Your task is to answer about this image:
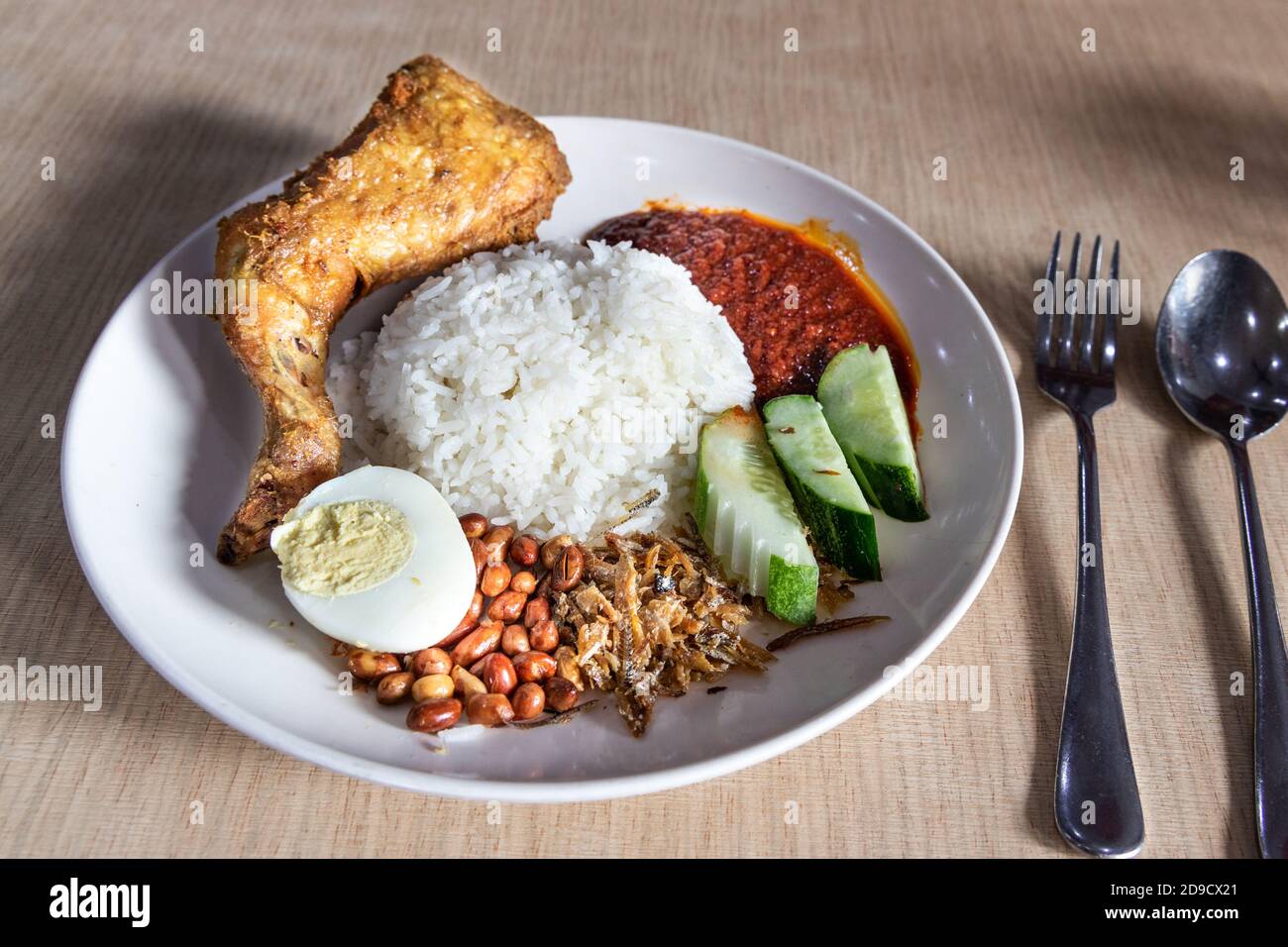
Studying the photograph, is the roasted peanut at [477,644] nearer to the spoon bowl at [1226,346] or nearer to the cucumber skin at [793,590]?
the cucumber skin at [793,590]

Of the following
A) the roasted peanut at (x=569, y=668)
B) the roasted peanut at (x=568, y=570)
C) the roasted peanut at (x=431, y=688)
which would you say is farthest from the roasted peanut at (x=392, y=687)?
the roasted peanut at (x=568, y=570)

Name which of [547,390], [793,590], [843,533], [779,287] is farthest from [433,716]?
[779,287]

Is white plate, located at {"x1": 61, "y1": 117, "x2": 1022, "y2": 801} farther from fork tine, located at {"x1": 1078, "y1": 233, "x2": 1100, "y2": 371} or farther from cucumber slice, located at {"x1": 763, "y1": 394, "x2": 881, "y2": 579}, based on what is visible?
fork tine, located at {"x1": 1078, "y1": 233, "x2": 1100, "y2": 371}

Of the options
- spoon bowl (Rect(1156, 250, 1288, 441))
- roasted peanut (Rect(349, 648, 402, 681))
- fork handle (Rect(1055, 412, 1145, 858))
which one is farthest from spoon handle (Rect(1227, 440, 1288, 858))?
roasted peanut (Rect(349, 648, 402, 681))

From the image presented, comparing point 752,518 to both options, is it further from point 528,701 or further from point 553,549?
point 528,701

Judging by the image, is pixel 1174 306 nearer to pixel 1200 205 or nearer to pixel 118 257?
pixel 1200 205

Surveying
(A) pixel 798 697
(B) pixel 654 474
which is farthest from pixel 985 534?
(B) pixel 654 474

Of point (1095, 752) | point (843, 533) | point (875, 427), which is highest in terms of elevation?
point (875, 427)
